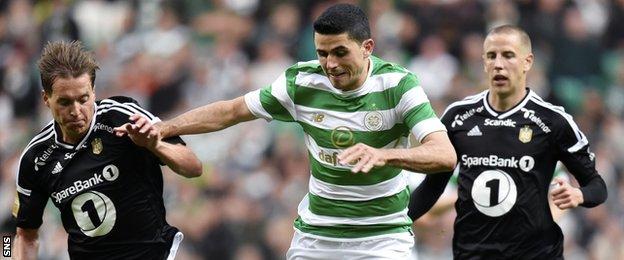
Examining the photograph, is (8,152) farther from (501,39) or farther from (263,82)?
(501,39)

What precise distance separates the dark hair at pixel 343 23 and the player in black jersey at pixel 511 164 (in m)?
1.50

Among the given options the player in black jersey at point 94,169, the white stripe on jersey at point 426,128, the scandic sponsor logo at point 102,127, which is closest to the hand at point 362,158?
the white stripe on jersey at point 426,128

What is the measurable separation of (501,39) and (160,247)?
8.76 feet

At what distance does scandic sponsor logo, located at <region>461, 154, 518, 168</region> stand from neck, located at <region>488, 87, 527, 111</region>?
0.38m

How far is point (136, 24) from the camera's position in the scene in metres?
15.4

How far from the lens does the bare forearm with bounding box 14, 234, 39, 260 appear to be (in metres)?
7.88

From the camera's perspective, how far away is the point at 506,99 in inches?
336

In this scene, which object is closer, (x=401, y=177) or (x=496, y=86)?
(x=401, y=177)

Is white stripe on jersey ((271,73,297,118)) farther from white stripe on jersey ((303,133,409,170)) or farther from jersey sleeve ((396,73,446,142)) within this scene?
jersey sleeve ((396,73,446,142))

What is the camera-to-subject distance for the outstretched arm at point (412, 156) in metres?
6.46

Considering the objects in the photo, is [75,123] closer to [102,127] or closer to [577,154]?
[102,127]

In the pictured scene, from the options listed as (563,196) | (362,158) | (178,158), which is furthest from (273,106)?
(563,196)

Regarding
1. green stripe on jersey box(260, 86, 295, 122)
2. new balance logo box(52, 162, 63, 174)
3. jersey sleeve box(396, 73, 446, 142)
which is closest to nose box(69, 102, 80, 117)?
new balance logo box(52, 162, 63, 174)

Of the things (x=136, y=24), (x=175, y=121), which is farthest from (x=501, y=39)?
(x=136, y=24)
